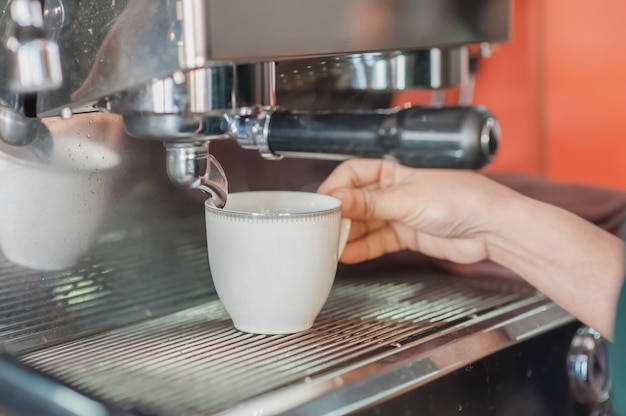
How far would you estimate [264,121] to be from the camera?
20.7 inches

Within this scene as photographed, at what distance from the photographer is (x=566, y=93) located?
139cm

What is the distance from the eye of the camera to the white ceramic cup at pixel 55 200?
584 mm

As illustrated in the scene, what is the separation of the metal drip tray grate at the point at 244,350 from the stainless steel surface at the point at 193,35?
17 centimetres

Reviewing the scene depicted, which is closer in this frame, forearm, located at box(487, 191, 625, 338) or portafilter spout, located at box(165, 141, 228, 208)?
portafilter spout, located at box(165, 141, 228, 208)

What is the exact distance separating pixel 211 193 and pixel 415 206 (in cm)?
20

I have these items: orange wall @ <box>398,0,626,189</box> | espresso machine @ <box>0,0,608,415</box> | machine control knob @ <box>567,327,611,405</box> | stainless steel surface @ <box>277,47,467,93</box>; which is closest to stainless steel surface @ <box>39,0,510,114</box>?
espresso machine @ <box>0,0,608,415</box>

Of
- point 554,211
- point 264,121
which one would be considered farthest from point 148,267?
point 554,211

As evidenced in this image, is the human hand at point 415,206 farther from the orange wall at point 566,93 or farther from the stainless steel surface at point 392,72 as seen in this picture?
the orange wall at point 566,93

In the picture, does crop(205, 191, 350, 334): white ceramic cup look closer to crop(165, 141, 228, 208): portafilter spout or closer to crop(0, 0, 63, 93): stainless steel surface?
crop(165, 141, 228, 208): portafilter spout

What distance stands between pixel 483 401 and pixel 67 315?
296 mm

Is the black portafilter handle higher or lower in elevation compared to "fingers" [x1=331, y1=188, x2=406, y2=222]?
higher

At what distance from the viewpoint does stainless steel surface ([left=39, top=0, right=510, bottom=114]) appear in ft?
1.49

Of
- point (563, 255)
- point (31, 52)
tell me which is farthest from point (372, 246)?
point (31, 52)

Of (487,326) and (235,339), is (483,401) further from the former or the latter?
(235,339)
